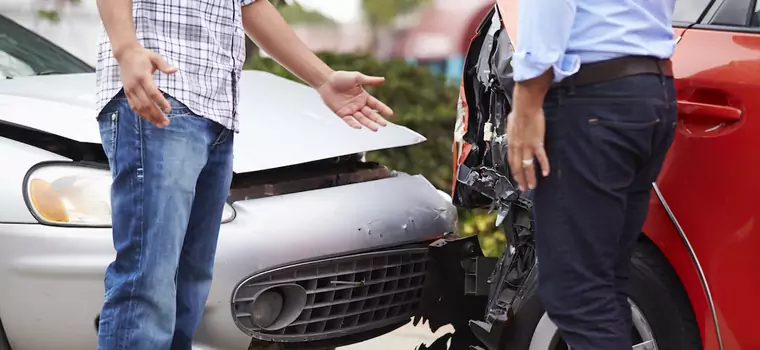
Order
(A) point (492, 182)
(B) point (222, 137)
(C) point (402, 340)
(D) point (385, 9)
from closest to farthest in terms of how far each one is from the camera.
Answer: (B) point (222, 137)
(A) point (492, 182)
(C) point (402, 340)
(D) point (385, 9)

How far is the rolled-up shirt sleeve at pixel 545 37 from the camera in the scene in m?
1.84

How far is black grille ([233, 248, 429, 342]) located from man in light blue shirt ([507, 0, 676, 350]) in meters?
1.05

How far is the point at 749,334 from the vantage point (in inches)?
90.4

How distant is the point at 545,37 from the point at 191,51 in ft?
2.60

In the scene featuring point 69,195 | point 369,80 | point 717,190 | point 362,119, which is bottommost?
point 69,195

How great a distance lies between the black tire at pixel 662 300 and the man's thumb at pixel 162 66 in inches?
50.5

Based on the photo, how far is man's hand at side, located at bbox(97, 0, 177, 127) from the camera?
1.92 metres

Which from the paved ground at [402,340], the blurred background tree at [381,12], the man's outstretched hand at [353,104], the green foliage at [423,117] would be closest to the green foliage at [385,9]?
the blurred background tree at [381,12]

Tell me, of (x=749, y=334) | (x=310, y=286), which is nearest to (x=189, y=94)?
(x=310, y=286)

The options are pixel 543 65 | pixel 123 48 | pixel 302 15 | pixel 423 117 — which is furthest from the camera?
pixel 302 15

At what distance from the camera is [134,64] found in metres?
1.92

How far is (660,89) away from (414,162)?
3461 millimetres

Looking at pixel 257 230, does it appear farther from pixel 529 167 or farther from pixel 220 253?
pixel 529 167

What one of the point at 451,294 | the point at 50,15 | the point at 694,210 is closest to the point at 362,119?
the point at 694,210
